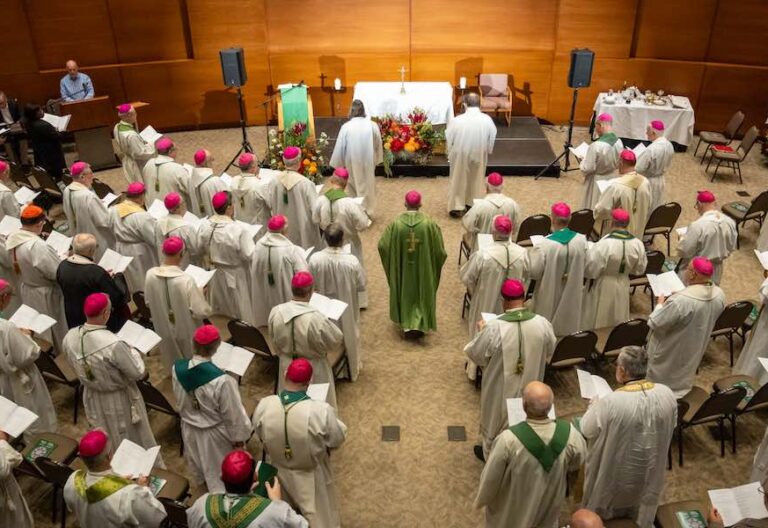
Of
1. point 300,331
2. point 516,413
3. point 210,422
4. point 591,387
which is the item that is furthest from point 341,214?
point 516,413

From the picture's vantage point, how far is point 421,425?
710 cm

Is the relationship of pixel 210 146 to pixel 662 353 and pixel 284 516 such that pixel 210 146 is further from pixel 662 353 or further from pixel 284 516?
pixel 284 516

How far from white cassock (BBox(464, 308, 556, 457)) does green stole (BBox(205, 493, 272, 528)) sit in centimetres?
266

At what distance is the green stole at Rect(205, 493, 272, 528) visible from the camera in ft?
13.0

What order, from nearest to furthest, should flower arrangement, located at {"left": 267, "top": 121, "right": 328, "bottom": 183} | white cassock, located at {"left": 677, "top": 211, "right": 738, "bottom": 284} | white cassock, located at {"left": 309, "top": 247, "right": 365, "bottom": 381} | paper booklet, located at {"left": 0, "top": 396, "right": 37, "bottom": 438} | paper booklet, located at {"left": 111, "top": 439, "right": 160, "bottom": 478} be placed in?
paper booklet, located at {"left": 111, "top": 439, "right": 160, "bottom": 478} < paper booklet, located at {"left": 0, "top": 396, "right": 37, "bottom": 438} < white cassock, located at {"left": 309, "top": 247, "right": 365, "bottom": 381} < white cassock, located at {"left": 677, "top": 211, "right": 738, "bottom": 284} < flower arrangement, located at {"left": 267, "top": 121, "right": 328, "bottom": 183}

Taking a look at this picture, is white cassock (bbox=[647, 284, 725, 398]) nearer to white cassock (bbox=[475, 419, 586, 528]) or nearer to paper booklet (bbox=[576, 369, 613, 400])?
paper booklet (bbox=[576, 369, 613, 400])

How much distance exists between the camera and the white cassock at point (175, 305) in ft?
22.5

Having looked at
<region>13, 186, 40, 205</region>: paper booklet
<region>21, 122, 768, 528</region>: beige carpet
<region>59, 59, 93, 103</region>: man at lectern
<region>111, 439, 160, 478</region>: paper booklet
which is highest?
<region>59, 59, 93, 103</region>: man at lectern

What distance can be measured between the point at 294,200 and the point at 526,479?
546 cm

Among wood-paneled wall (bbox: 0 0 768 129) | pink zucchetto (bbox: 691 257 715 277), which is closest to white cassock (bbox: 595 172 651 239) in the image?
pink zucchetto (bbox: 691 257 715 277)

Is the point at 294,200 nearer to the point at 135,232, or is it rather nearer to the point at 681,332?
the point at 135,232

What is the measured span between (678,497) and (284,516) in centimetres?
401

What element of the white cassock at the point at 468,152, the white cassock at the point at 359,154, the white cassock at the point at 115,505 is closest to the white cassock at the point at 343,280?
the white cassock at the point at 115,505

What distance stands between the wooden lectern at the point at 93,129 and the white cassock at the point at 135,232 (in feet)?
17.9
